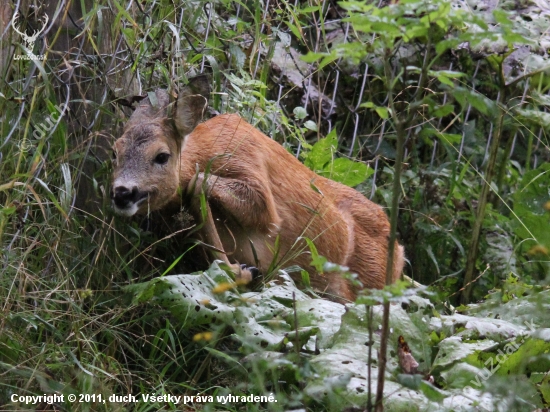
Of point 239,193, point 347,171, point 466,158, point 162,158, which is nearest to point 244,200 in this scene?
point 239,193

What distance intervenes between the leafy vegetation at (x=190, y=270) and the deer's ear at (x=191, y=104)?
8.0 inches

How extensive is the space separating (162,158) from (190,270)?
0.64m

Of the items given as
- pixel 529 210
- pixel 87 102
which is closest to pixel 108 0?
pixel 87 102

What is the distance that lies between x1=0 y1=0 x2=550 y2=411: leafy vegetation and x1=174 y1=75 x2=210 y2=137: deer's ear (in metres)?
0.20

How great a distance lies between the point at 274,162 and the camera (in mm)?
5531

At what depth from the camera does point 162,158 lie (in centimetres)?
476

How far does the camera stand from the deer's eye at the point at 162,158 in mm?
4730

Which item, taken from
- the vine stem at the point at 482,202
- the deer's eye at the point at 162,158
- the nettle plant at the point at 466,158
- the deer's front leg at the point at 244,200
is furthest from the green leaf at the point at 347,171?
the deer's eye at the point at 162,158

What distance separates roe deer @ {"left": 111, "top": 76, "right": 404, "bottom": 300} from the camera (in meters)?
4.64

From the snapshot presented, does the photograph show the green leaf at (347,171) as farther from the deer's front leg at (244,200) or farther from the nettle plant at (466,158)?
the deer's front leg at (244,200)

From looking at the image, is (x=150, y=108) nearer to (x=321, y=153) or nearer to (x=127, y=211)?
(x=127, y=211)

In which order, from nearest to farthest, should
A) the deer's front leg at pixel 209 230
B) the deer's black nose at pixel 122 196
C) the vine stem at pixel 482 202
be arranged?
1. the deer's black nose at pixel 122 196
2. the deer's front leg at pixel 209 230
3. the vine stem at pixel 482 202

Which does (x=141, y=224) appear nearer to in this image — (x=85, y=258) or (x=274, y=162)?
(x=85, y=258)

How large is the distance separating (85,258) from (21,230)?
35cm
